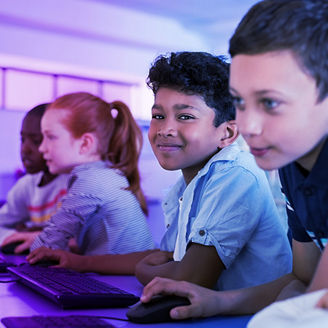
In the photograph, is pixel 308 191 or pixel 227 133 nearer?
pixel 308 191

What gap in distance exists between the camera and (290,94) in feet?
2.31

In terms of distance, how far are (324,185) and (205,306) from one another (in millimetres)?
292

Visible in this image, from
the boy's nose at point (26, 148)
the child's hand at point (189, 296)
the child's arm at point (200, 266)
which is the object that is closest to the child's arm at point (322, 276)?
the child's hand at point (189, 296)

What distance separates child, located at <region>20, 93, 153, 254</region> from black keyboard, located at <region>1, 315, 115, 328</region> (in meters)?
0.91

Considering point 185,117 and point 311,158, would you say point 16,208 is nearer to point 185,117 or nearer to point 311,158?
point 185,117

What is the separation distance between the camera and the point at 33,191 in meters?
2.62

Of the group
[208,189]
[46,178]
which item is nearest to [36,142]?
[46,178]

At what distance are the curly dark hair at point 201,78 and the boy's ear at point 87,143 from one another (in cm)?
73

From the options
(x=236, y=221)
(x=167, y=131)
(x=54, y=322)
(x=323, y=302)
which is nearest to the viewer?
(x=323, y=302)

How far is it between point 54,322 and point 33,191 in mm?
1867

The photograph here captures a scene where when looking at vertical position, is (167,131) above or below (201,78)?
below

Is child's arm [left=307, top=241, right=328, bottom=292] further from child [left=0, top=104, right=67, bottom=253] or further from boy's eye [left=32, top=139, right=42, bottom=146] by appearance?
boy's eye [left=32, top=139, right=42, bottom=146]

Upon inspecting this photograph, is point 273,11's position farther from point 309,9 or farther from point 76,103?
point 76,103

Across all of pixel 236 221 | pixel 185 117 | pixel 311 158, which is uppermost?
pixel 185 117
